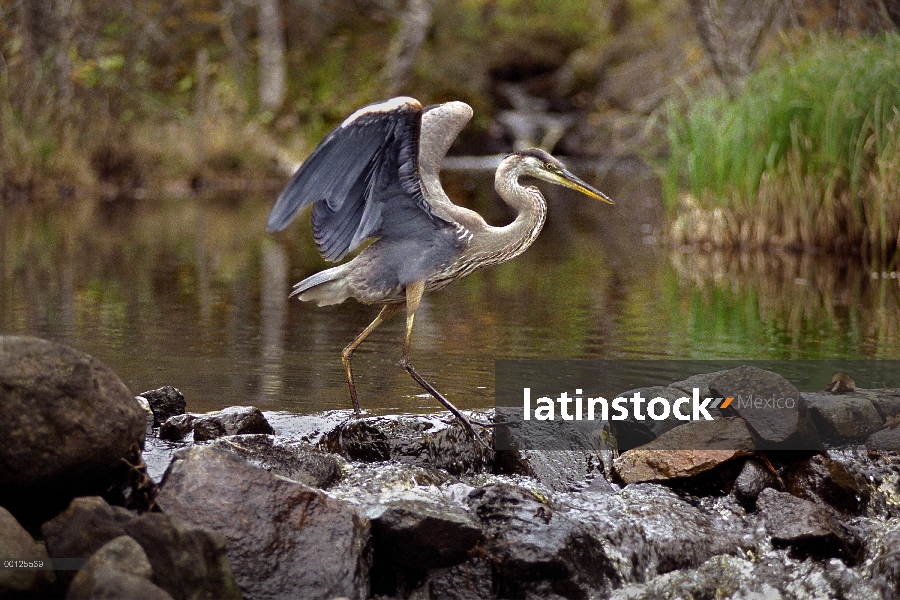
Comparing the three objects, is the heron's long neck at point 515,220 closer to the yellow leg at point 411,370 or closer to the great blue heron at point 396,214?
the great blue heron at point 396,214

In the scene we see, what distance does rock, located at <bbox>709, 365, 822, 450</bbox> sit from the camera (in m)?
4.73

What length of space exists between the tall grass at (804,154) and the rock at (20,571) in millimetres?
7682

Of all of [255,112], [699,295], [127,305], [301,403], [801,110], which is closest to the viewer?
[301,403]

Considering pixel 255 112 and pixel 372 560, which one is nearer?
pixel 372 560

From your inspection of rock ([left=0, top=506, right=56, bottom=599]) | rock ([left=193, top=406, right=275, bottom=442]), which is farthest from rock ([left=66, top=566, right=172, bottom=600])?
rock ([left=193, top=406, right=275, bottom=442])

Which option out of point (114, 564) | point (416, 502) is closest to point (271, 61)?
point (416, 502)

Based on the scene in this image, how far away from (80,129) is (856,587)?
55.0 ft

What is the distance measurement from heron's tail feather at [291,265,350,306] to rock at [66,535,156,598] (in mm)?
1890

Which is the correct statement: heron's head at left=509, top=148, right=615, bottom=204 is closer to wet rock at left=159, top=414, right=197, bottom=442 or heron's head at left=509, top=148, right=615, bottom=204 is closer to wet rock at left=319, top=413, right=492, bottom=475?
wet rock at left=319, top=413, right=492, bottom=475

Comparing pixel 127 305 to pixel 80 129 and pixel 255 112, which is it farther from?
pixel 255 112

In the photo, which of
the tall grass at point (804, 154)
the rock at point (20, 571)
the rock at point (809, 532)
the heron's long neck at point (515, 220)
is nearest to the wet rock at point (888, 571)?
the rock at point (809, 532)

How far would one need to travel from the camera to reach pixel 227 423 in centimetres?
461

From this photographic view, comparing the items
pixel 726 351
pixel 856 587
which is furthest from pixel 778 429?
pixel 726 351

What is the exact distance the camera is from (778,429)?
4723mm
